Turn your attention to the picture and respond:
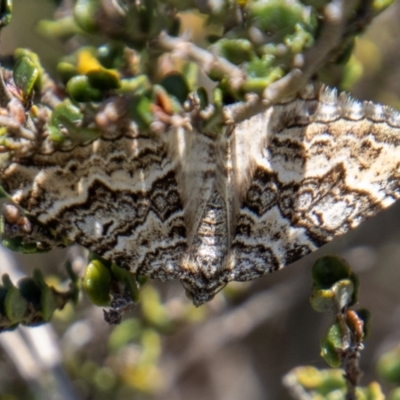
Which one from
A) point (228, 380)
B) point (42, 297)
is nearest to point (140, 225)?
point (42, 297)

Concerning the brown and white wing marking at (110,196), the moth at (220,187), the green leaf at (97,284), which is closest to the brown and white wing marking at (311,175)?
the moth at (220,187)

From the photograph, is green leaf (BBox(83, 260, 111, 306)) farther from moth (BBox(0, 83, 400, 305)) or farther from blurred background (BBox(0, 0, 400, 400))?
blurred background (BBox(0, 0, 400, 400))

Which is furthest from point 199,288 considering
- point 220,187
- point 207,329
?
point 207,329

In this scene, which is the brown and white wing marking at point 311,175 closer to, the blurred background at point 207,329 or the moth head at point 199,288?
the moth head at point 199,288

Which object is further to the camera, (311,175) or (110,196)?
(311,175)

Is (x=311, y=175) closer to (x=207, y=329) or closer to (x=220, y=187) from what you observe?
(x=220, y=187)

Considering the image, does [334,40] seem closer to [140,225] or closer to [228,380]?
[140,225]

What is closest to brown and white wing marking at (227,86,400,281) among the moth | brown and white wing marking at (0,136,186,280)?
the moth
